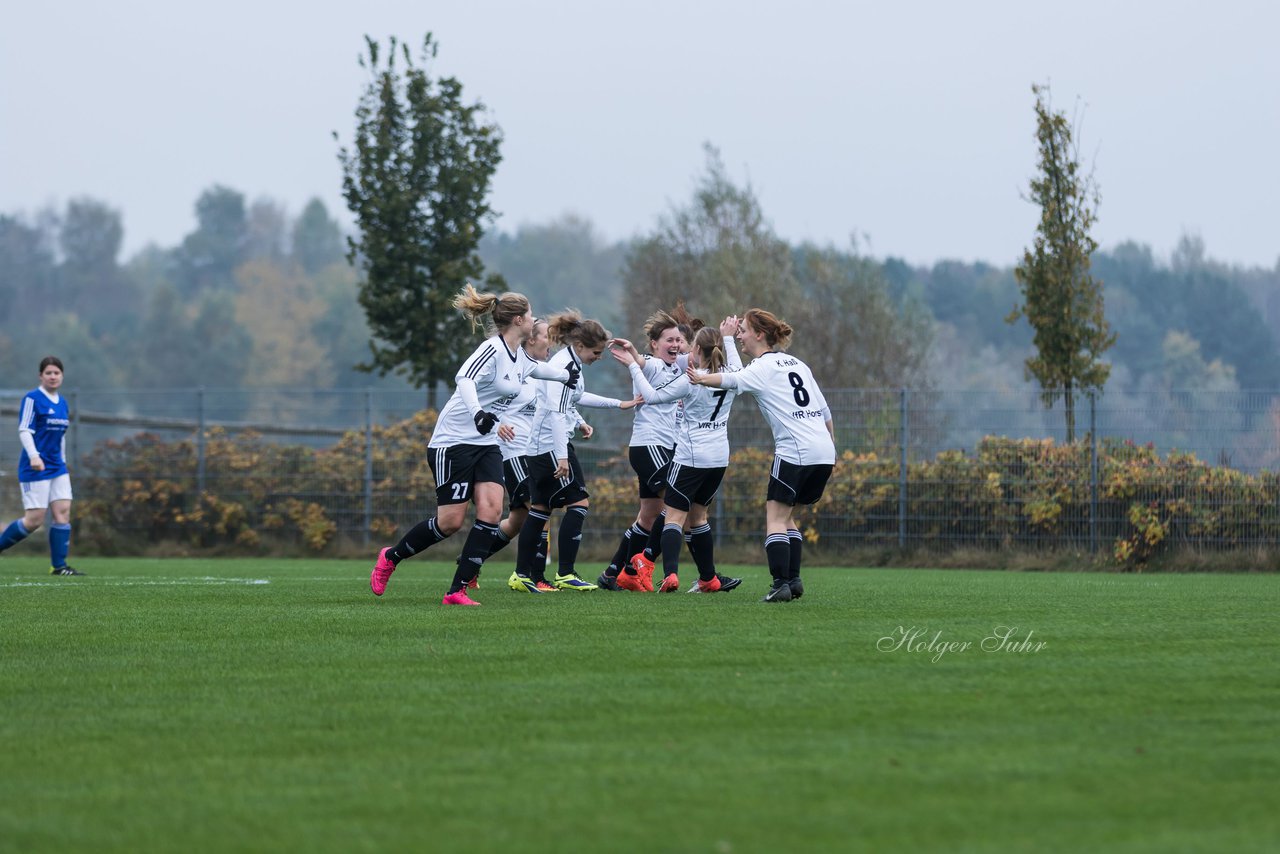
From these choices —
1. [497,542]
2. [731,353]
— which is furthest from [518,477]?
[731,353]

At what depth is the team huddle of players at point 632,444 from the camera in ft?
32.2

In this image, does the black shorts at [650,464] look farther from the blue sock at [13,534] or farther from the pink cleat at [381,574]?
the blue sock at [13,534]

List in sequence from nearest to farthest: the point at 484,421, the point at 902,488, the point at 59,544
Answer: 1. the point at 484,421
2. the point at 59,544
3. the point at 902,488

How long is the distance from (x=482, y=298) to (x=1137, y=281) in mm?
77193

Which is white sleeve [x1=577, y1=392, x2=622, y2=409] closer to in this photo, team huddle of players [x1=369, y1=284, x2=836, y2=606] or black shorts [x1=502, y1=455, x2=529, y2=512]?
team huddle of players [x1=369, y1=284, x2=836, y2=606]

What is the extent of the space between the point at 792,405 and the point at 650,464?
2265 millimetres

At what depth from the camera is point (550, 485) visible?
11.6 metres

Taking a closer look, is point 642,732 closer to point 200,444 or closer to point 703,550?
point 703,550

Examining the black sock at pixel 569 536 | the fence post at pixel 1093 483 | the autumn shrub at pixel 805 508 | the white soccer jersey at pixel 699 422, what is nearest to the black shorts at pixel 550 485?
the black sock at pixel 569 536

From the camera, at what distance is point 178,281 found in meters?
136

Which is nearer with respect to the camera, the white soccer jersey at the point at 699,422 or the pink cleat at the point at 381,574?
the pink cleat at the point at 381,574

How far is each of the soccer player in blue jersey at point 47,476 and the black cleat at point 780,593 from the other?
8180 mm

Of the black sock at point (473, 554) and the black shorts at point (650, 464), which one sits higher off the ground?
the black shorts at point (650, 464)

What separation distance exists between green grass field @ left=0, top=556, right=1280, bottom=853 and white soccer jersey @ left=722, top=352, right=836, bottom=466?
1.20 metres
